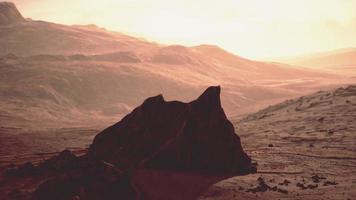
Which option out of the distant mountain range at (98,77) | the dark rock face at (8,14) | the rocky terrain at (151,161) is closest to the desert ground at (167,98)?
the distant mountain range at (98,77)

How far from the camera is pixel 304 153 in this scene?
14047 millimetres

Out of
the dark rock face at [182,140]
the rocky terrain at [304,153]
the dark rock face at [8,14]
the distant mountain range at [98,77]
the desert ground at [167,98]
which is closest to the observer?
the rocky terrain at [304,153]

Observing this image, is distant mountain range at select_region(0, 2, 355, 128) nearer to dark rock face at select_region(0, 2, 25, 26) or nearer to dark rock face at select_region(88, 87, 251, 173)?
dark rock face at select_region(0, 2, 25, 26)

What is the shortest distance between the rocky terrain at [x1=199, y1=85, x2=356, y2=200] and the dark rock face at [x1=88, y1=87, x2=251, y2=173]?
3.20 ft

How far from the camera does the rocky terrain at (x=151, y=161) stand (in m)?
8.83

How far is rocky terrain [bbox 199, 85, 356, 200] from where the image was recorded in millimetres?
9172

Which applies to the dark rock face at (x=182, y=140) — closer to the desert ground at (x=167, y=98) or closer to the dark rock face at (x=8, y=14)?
the desert ground at (x=167, y=98)

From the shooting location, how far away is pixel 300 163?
1257 cm

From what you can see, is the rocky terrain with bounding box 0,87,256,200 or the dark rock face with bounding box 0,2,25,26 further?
the dark rock face with bounding box 0,2,25,26

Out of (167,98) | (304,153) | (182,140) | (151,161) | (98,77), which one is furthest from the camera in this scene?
(98,77)

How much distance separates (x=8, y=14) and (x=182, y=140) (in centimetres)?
9377

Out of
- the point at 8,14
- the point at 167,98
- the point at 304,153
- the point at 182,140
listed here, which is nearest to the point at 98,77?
the point at 167,98

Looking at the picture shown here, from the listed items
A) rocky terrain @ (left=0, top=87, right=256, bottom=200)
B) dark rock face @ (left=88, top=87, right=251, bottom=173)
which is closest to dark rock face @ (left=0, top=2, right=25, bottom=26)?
rocky terrain @ (left=0, top=87, right=256, bottom=200)

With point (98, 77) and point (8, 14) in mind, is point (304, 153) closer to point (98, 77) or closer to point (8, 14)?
point (98, 77)
